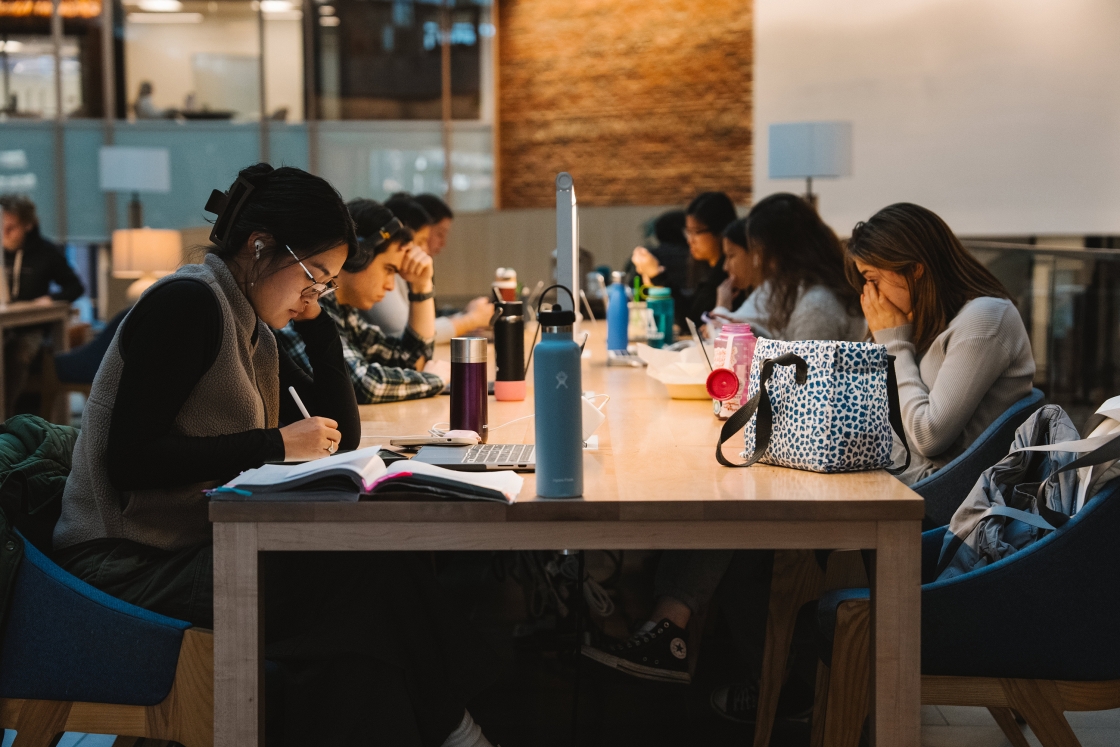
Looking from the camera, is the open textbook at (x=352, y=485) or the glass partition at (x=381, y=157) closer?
the open textbook at (x=352, y=485)

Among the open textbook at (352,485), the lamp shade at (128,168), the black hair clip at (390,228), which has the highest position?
the lamp shade at (128,168)

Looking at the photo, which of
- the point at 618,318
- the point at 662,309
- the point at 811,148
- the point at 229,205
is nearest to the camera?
the point at 229,205

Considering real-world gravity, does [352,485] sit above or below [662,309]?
below

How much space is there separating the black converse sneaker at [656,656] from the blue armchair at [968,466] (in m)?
0.60

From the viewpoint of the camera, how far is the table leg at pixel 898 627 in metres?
1.33

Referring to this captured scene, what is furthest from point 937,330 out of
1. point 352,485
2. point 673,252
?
point 673,252

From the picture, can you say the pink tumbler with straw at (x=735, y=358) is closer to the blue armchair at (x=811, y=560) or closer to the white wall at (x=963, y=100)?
the blue armchair at (x=811, y=560)

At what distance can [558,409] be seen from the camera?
1289 mm

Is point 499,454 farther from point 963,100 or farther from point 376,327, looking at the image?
point 963,100

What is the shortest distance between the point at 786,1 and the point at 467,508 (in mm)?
8541

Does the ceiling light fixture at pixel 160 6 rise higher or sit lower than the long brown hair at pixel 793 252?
higher

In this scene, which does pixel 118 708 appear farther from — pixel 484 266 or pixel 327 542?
pixel 484 266

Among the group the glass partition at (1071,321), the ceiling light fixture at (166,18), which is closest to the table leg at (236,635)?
the glass partition at (1071,321)

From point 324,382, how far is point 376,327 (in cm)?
87
